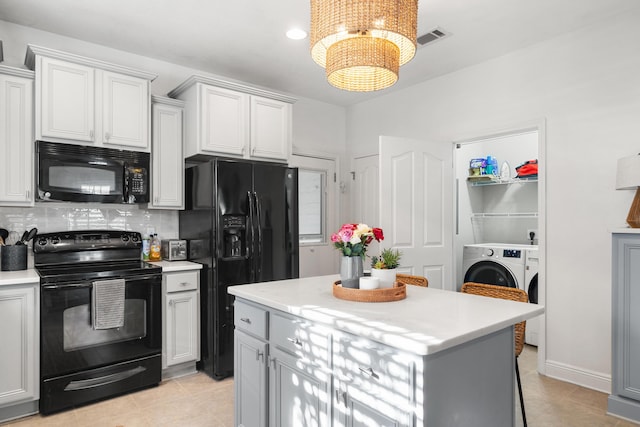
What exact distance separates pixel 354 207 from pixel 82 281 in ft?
Answer: 10.3

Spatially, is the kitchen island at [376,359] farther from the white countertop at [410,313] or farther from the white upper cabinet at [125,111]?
the white upper cabinet at [125,111]

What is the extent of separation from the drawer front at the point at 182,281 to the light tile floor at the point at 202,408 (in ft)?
2.38

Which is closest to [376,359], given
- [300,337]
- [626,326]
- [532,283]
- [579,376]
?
[300,337]

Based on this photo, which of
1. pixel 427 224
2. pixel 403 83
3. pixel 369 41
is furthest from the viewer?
pixel 403 83

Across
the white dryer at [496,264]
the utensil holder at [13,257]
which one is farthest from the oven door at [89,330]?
the white dryer at [496,264]

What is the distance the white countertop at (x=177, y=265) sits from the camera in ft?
10.3

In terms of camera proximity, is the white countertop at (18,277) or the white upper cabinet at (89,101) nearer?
the white countertop at (18,277)

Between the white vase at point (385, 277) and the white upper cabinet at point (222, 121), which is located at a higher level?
the white upper cabinet at point (222, 121)

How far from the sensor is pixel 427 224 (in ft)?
12.8

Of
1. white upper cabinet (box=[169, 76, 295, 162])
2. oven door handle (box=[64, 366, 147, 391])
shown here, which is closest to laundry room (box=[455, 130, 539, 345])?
white upper cabinet (box=[169, 76, 295, 162])

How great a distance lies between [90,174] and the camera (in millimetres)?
3059

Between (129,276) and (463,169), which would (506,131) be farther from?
(129,276)

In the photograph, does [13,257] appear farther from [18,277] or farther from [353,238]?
[353,238]

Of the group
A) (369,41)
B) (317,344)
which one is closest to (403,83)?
(369,41)
